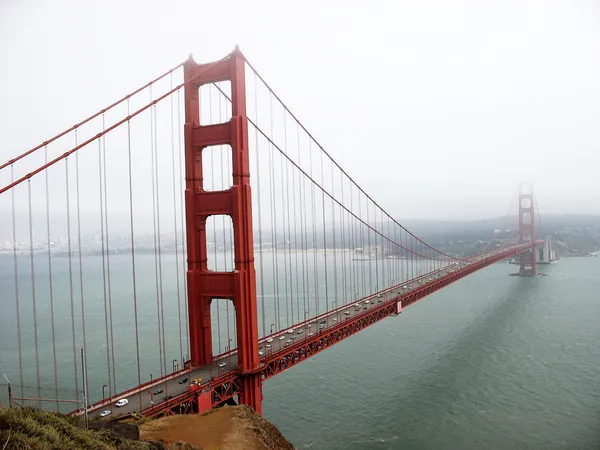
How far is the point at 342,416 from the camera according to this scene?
21.3m

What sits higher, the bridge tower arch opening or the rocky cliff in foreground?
the bridge tower arch opening

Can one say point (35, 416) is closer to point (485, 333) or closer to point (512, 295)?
point (485, 333)

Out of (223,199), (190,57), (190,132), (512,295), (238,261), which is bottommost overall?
(512,295)

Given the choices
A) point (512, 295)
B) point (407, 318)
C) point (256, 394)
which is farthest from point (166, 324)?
point (512, 295)

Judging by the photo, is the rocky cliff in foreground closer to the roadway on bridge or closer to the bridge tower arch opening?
the roadway on bridge

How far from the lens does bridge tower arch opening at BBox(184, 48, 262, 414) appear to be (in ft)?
50.2

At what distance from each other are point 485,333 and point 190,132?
3094cm

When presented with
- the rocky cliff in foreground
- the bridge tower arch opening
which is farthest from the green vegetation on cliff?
the bridge tower arch opening

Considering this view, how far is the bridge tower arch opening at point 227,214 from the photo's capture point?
1530 centimetres

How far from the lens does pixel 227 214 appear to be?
15.8 m

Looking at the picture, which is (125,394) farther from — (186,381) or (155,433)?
(155,433)

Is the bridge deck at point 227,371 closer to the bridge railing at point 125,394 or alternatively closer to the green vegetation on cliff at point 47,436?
the bridge railing at point 125,394

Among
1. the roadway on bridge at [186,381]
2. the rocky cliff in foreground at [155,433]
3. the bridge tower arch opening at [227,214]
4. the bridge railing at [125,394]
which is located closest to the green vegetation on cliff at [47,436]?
the rocky cliff in foreground at [155,433]

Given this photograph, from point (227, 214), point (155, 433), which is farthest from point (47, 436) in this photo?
point (227, 214)
